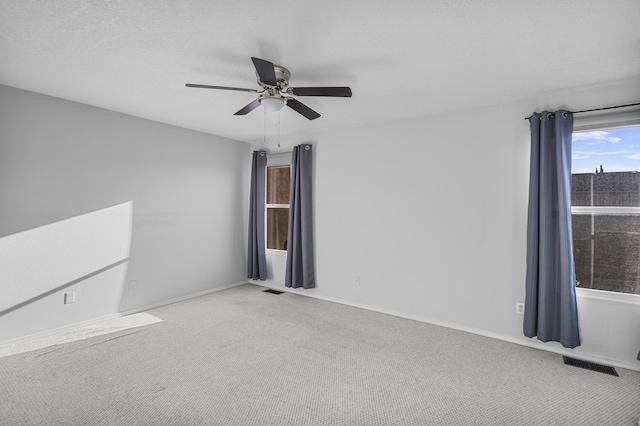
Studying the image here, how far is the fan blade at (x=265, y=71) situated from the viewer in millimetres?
1862

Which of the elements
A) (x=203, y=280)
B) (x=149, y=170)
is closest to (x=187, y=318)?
(x=203, y=280)

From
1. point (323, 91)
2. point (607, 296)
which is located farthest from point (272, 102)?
point (607, 296)

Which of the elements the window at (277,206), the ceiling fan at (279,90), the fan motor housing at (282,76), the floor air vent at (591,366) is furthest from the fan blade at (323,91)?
the floor air vent at (591,366)

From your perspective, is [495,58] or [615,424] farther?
[495,58]

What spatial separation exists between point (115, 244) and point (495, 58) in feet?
14.1

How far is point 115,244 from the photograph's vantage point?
3.62 meters

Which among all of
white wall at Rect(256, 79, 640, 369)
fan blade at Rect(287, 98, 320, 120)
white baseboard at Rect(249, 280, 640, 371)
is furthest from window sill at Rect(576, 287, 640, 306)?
fan blade at Rect(287, 98, 320, 120)

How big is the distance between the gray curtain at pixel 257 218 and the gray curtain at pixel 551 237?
11.8ft

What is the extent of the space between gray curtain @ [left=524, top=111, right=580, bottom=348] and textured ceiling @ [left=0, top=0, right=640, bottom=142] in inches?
18.1

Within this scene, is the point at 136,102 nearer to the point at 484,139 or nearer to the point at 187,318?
the point at 187,318

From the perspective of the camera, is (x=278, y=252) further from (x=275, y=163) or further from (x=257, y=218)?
(x=275, y=163)

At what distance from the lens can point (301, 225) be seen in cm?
446

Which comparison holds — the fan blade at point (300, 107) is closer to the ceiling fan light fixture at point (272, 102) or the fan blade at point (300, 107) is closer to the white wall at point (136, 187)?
the ceiling fan light fixture at point (272, 102)

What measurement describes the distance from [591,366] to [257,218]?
432cm
